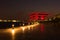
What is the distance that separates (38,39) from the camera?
16.3 m

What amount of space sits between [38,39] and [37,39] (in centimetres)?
10

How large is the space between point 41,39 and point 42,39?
0.35 ft

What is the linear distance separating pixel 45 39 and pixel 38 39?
73 cm

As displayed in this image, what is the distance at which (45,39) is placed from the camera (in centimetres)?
1628

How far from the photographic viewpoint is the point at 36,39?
16.3 meters

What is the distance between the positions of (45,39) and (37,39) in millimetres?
829

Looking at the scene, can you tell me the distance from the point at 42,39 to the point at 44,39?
8.1 inches

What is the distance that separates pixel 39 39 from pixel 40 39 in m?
0.10

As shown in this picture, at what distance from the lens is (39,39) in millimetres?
16281

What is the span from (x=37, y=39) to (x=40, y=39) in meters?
0.31

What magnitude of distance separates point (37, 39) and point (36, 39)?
0.10 metres

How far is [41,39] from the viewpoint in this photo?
16.3 m

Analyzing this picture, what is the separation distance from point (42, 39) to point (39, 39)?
315mm
